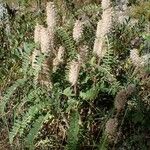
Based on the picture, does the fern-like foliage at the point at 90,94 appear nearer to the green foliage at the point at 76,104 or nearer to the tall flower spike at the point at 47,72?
the green foliage at the point at 76,104

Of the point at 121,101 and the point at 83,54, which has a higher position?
the point at 83,54

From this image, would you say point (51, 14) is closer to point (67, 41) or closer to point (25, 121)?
point (67, 41)

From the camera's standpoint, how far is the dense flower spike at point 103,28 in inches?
152

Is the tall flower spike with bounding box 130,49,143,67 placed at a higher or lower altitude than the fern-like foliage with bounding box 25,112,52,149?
higher

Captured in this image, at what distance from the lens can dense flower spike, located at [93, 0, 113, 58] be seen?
3873 mm

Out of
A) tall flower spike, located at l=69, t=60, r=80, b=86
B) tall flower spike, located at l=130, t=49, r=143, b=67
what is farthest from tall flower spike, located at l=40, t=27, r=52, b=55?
tall flower spike, located at l=130, t=49, r=143, b=67

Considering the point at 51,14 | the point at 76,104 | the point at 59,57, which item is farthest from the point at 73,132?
the point at 51,14

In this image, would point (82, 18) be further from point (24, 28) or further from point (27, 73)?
point (27, 73)

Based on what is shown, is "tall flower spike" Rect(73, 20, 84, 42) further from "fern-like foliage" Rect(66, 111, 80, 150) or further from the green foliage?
"fern-like foliage" Rect(66, 111, 80, 150)

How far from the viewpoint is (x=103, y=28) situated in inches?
154

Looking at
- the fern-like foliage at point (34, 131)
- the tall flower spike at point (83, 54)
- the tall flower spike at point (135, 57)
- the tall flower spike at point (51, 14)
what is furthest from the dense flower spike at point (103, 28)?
the fern-like foliage at point (34, 131)

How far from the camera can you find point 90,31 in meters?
4.73

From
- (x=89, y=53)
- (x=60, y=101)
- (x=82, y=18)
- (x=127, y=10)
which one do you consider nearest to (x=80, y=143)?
(x=60, y=101)

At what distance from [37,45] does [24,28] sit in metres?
1.13
